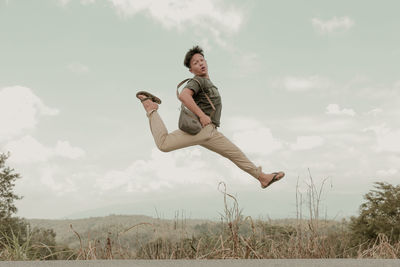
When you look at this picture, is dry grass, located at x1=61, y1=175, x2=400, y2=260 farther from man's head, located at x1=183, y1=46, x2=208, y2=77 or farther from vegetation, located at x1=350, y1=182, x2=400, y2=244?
vegetation, located at x1=350, y1=182, x2=400, y2=244

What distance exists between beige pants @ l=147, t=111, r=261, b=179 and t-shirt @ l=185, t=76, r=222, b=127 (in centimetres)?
16

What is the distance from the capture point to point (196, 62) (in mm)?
5754


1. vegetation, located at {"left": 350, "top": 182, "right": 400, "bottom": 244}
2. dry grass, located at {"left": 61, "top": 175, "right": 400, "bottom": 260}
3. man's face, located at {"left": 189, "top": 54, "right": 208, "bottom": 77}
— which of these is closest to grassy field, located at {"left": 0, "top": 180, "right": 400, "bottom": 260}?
dry grass, located at {"left": 61, "top": 175, "right": 400, "bottom": 260}

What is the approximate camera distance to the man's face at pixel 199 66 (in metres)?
5.73

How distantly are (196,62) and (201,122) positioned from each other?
88 centimetres

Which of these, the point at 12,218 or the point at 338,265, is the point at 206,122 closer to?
the point at 338,265

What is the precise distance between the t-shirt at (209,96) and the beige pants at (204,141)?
156 mm

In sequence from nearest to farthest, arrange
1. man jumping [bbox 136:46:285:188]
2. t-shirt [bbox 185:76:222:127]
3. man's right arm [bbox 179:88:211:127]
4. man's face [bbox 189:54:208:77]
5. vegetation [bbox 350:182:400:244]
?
man's right arm [bbox 179:88:211:127] → man jumping [bbox 136:46:285:188] → t-shirt [bbox 185:76:222:127] → man's face [bbox 189:54:208:77] → vegetation [bbox 350:182:400:244]

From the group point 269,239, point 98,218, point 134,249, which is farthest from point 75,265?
point 98,218

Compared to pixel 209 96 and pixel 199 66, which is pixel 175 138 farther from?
pixel 199 66

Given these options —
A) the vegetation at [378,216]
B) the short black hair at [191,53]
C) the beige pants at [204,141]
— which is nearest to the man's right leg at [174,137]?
the beige pants at [204,141]

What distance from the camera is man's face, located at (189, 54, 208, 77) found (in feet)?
18.8

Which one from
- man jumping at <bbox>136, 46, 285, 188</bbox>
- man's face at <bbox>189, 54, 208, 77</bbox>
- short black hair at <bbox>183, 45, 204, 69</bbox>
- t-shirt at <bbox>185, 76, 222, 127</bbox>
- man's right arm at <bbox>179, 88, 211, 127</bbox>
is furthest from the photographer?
short black hair at <bbox>183, 45, 204, 69</bbox>

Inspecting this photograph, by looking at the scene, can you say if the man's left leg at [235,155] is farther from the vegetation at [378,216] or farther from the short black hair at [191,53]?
the vegetation at [378,216]
